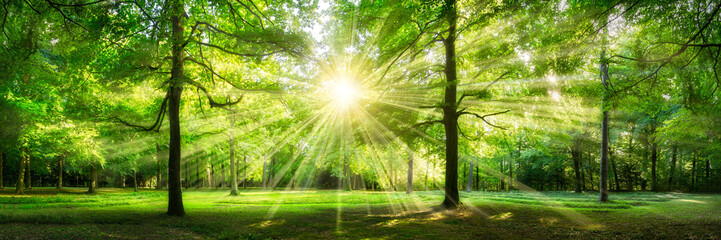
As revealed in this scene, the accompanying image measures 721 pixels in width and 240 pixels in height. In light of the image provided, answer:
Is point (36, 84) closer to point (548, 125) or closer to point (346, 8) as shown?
point (346, 8)

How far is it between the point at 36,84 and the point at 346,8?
1793cm

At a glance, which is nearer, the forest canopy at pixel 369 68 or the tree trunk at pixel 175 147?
the forest canopy at pixel 369 68

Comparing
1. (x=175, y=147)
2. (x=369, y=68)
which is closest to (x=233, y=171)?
(x=175, y=147)

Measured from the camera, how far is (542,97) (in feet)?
36.3

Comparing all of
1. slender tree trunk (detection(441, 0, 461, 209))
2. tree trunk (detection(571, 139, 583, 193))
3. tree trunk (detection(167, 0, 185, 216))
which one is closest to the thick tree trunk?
tree trunk (detection(167, 0, 185, 216))

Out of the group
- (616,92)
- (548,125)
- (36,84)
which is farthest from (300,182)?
(616,92)

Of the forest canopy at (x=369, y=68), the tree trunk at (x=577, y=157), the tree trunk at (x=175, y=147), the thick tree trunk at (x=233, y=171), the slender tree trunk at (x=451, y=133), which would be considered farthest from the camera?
the tree trunk at (x=577, y=157)

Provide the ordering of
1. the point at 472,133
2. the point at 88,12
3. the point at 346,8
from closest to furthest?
1. the point at 88,12
2. the point at 346,8
3. the point at 472,133

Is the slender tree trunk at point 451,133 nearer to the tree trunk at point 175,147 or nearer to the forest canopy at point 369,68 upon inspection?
the forest canopy at point 369,68

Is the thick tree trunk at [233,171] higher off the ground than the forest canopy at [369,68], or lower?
lower

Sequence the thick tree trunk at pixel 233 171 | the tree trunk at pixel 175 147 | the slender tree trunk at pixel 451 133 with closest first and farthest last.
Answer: the tree trunk at pixel 175 147, the slender tree trunk at pixel 451 133, the thick tree trunk at pixel 233 171

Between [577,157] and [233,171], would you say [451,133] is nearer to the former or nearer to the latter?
[233,171]

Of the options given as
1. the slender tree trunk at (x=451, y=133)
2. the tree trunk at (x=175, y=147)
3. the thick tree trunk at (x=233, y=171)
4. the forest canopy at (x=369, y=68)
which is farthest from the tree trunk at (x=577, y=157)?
the tree trunk at (x=175, y=147)

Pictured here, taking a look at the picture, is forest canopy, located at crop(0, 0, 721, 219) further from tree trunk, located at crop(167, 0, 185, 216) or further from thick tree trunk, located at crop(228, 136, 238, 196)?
thick tree trunk, located at crop(228, 136, 238, 196)
